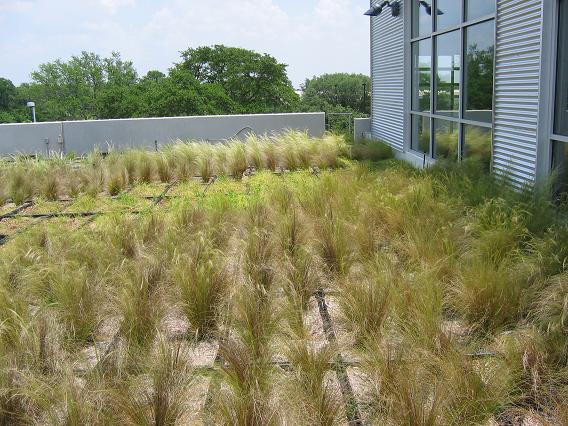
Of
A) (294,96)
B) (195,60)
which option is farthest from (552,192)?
(195,60)

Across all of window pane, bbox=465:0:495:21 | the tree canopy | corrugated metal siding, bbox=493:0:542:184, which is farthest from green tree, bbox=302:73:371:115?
corrugated metal siding, bbox=493:0:542:184

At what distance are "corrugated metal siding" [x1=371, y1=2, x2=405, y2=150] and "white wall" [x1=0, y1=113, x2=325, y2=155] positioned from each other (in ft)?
4.17

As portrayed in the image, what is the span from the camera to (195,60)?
90.7 ft

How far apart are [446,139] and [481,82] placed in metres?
1.43

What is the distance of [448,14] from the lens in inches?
304

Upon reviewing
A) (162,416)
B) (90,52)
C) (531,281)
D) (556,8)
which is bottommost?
(162,416)

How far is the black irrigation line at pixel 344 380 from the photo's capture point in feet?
7.61

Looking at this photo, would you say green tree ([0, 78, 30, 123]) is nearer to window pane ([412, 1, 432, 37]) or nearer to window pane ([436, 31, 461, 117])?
window pane ([412, 1, 432, 37])

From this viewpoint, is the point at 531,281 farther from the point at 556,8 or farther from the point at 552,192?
the point at 556,8

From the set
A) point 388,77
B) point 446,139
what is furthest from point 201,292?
point 388,77

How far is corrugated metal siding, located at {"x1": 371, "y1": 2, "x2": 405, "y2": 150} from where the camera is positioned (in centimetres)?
1026

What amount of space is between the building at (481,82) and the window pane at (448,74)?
12mm

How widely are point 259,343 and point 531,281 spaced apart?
56.7 inches

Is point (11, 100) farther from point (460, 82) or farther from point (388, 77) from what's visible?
point (460, 82)
